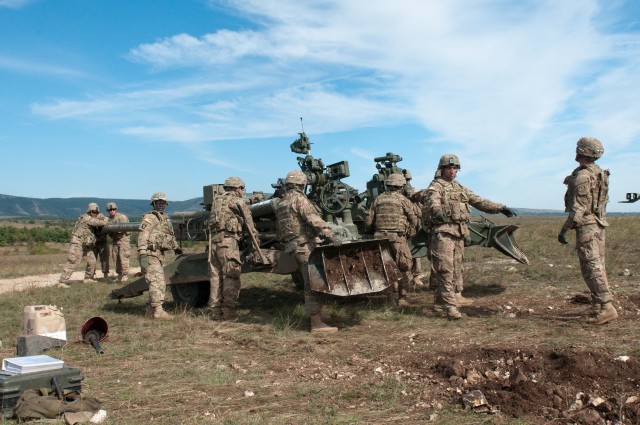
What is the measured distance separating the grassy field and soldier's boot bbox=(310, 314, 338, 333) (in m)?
0.23

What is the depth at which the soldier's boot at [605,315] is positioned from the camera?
22.3 ft

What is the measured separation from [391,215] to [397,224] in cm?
17

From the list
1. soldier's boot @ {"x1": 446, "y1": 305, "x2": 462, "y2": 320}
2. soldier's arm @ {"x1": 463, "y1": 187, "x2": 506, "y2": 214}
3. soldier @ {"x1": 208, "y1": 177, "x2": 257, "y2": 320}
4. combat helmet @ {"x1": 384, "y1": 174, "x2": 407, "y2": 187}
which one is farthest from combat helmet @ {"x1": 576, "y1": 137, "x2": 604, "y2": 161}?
soldier @ {"x1": 208, "y1": 177, "x2": 257, "y2": 320}

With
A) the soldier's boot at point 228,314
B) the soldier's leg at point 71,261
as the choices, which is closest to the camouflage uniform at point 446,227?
the soldier's boot at point 228,314

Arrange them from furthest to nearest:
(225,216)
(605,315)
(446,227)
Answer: (225,216) < (446,227) < (605,315)

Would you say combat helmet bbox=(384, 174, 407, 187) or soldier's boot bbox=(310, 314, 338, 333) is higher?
combat helmet bbox=(384, 174, 407, 187)

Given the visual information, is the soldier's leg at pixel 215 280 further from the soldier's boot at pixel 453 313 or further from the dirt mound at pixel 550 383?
the dirt mound at pixel 550 383

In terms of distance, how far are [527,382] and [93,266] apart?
40.0 feet

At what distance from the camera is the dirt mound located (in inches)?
166

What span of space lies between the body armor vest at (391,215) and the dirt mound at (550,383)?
145 inches

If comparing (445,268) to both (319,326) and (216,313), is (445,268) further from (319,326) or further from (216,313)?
(216,313)

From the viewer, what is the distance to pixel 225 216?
8.98m

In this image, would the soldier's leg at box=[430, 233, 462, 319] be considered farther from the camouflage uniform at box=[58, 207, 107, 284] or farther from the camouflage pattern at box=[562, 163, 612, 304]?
the camouflage uniform at box=[58, 207, 107, 284]

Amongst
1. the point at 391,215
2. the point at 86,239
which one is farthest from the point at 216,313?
the point at 86,239
